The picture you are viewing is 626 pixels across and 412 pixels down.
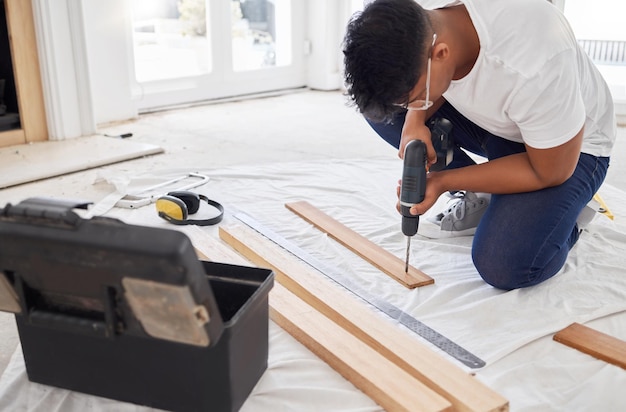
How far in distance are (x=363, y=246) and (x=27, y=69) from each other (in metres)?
2.19

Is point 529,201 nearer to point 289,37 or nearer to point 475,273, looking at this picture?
point 475,273

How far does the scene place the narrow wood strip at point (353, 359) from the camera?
1.37 meters

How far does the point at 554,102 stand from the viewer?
1579mm

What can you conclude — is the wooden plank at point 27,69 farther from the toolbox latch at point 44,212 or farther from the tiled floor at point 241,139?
the toolbox latch at point 44,212

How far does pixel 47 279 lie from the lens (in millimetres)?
1148

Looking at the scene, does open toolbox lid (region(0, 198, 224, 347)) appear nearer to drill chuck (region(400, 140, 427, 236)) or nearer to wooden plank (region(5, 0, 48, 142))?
drill chuck (region(400, 140, 427, 236))

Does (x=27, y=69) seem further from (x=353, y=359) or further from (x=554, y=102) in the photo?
(x=554, y=102)

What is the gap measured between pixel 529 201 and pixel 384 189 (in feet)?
3.19

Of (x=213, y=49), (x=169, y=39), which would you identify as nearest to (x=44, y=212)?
(x=169, y=39)

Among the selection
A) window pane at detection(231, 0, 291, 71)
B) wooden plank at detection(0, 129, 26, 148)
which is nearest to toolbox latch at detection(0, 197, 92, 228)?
wooden plank at detection(0, 129, 26, 148)

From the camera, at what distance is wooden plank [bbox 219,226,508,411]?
4.55ft

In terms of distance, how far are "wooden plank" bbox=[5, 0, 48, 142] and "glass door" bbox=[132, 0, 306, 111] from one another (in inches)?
32.9

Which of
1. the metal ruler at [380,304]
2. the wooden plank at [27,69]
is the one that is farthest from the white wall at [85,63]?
the metal ruler at [380,304]

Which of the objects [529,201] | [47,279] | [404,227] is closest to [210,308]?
[47,279]
